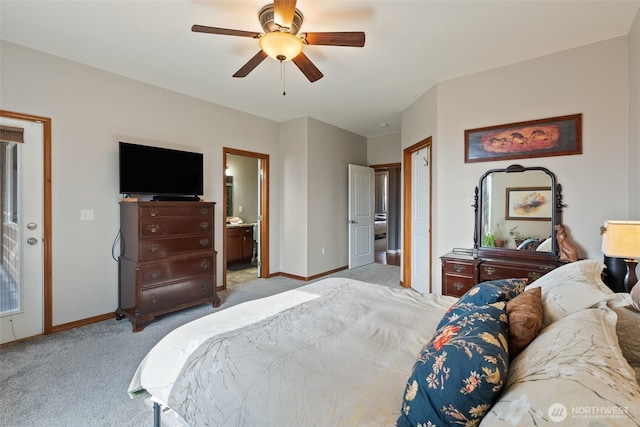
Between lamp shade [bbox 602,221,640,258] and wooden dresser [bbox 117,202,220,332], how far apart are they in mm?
3562

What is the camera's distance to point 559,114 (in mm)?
2834

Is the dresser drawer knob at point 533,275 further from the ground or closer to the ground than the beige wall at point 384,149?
closer to the ground

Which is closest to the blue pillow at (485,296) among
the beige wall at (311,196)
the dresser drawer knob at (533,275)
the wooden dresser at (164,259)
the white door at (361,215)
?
the dresser drawer knob at (533,275)

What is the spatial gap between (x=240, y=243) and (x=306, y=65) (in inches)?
165

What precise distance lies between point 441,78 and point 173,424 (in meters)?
3.88

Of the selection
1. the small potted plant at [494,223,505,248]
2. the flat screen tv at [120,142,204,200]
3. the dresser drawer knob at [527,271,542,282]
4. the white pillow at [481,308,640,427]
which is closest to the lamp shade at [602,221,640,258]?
the dresser drawer knob at [527,271,542,282]

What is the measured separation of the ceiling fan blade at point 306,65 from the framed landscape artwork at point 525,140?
5.97ft

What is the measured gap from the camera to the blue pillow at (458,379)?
2.37 feet

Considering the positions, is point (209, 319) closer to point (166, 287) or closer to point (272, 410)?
point (272, 410)

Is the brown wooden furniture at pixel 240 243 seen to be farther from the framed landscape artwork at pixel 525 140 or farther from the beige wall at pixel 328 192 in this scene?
the framed landscape artwork at pixel 525 140

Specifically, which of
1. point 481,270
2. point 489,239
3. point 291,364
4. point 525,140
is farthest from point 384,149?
point 291,364

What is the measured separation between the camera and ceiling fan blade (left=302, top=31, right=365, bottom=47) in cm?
204

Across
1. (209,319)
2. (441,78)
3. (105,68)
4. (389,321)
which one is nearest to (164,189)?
(105,68)

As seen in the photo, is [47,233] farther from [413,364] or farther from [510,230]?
[510,230]
